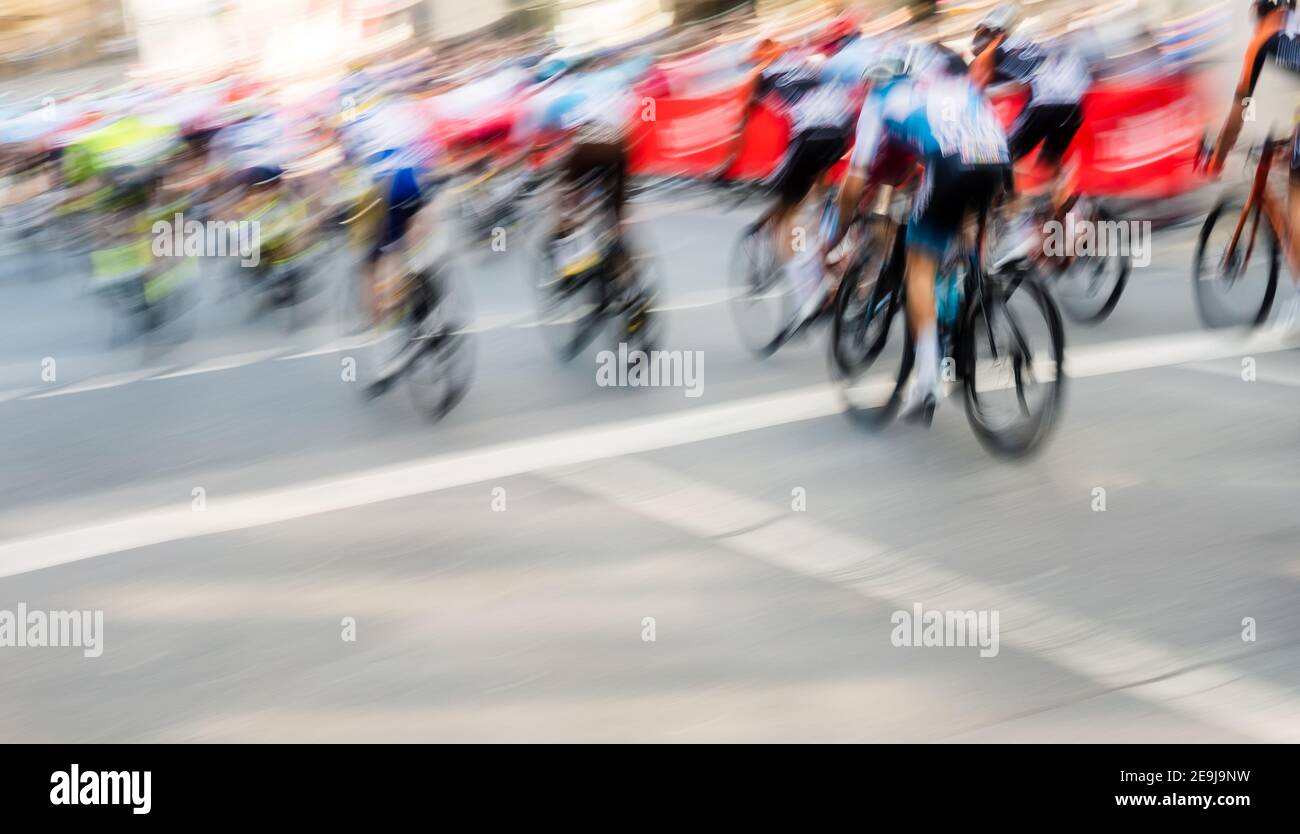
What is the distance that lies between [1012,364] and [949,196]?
785 mm

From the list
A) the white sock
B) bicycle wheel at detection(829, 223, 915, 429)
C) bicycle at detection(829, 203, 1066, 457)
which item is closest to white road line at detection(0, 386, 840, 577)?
bicycle wheel at detection(829, 223, 915, 429)

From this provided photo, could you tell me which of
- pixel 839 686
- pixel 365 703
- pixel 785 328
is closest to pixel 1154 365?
pixel 785 328

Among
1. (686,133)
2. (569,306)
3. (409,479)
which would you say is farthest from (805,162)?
(686,133)

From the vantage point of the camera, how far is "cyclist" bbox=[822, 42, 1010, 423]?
6.96 metres

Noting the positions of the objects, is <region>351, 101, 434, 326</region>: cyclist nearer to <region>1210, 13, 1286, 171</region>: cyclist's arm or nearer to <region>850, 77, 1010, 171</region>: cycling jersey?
<region>850, 77, 1010, 171</region>: cycling jersey

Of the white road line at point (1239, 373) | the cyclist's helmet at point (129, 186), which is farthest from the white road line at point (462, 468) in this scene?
the cyclist's helmet at point (129, 186)

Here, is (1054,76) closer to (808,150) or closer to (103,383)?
(808,150)

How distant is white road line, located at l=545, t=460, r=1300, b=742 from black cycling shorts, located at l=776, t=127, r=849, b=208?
282 centimetres

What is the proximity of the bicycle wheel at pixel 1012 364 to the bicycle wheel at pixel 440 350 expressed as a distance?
2.84m

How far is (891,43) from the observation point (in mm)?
7340

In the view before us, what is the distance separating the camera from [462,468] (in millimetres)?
7898

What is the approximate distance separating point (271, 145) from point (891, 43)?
6.61 metres

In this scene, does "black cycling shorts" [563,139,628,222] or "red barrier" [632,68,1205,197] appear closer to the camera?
"black cycling shorts" [563,139,628,222]

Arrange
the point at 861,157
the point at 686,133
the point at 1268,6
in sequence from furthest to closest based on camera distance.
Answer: the point at 686,133 → the point at 1268,6 → the point at 861,157
